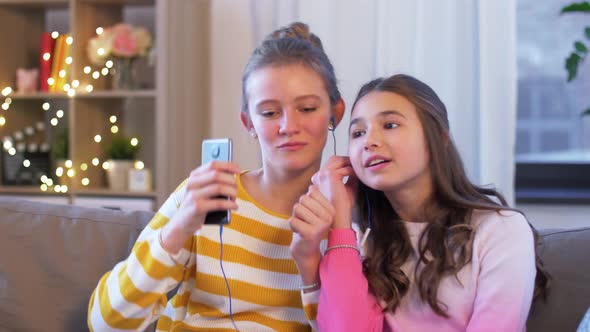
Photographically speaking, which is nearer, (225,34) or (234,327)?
(234,327)

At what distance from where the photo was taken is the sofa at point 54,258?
154 centimetres

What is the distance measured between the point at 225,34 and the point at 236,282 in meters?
1.83

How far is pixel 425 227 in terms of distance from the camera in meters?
1.33

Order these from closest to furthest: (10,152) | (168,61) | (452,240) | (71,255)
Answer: (452,240) → (71,255) → (168,61) → (10,152)

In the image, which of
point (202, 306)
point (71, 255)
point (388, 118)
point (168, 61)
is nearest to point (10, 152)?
point (168, 61)

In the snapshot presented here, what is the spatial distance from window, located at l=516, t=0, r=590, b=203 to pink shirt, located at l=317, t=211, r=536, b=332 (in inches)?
65.8

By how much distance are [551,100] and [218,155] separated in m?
2.10

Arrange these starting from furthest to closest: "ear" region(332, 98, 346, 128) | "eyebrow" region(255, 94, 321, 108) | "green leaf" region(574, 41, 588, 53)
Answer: "green leaf" region(574, 41, 588, 53) < "ear" region(332, 98, 346, 128) < "eyebrow" region(255, 94, 321, 108)

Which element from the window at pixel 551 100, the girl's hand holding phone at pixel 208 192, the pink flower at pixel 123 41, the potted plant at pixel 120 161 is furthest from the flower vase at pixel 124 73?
the girl's hand holding phone at pixel 208 192

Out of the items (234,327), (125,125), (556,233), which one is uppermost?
(125,125)

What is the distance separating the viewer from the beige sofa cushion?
1535 millimetres

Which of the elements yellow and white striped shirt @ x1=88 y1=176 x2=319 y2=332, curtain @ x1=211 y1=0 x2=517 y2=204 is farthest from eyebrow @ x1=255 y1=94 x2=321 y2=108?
curtain @ x1=211 y1=0 x2=517 y2=204

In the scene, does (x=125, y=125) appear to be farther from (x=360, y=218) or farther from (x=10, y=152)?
(x=360, y=218)

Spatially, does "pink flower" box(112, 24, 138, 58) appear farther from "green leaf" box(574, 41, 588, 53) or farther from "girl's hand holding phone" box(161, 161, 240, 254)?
"girl's hand holding phone" box(161, 161, 240, 254)
